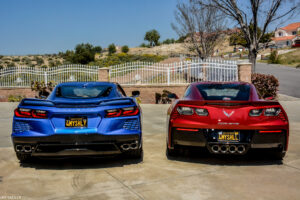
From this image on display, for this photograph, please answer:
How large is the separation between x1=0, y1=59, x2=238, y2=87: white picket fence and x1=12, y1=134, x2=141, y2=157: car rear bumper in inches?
493

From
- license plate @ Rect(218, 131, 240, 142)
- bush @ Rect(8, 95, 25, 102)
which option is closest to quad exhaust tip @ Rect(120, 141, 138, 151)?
license plate @ Rect(218, 131, 240, 142)

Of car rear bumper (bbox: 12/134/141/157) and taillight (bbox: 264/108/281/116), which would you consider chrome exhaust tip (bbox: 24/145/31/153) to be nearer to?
car rear bumper (bbox: 12/134/141/157)

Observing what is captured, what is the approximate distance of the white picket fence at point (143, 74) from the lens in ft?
55.3

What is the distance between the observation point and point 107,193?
3904 mm

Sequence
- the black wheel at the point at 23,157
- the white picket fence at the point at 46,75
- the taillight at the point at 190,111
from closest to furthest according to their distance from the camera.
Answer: the taillight at the point at 190,111 < the black wheel at the point at 23,157 < the white picket fence at the point at 46,75

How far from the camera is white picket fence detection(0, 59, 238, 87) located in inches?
663

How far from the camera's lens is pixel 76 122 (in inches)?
181

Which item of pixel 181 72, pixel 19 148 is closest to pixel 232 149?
pixel 19 148

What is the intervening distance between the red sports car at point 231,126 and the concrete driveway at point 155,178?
39 cm

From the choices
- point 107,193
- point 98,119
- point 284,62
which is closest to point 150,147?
point 98,119

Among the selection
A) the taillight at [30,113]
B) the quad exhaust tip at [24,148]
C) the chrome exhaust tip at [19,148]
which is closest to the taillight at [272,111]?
the taillight at [30,113]

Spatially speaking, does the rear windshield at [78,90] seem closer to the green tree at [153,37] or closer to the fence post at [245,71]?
the fence post at [245,71]

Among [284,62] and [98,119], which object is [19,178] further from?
[284,62]

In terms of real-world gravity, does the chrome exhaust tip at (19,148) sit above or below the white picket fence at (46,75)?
below
